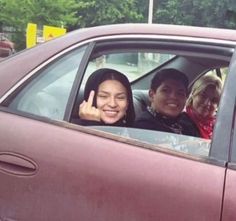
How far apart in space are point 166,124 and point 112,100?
0.27 meters

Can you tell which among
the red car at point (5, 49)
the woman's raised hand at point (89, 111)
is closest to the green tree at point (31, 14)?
the red car at point (5, 49)

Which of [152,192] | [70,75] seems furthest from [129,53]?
[152,192]

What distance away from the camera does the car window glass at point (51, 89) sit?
2502 millimetres

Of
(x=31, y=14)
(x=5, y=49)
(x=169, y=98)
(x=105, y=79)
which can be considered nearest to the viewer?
(x=105, y=79)

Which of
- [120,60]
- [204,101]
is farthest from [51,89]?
[204,101]

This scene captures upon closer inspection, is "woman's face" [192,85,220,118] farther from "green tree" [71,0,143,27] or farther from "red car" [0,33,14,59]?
"green tree" [71,0,143,27]

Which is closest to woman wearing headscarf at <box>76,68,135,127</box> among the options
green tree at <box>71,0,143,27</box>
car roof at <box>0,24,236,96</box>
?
car roof at <box>0,24,236,96</box>

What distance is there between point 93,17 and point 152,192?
44.0 metres

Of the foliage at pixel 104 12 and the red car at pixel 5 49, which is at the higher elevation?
the foliage at pixel 104 12

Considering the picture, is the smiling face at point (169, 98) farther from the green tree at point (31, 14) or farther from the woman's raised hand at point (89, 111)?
the green tree at point (31, 14)

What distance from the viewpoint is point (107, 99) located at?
108 inches

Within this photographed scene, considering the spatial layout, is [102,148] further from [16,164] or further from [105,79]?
[105,79]

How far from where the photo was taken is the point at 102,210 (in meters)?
2.18

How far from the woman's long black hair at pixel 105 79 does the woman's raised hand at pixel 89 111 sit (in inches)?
1.0
